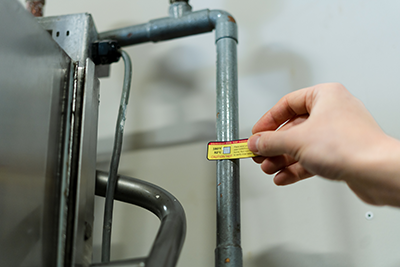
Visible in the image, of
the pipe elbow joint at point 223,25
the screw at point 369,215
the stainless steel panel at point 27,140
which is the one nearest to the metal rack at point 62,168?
the stainless steel panel at point 27,140

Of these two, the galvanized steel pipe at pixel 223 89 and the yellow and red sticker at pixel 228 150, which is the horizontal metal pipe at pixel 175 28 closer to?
the galvanized steel pipe at pixel 223 89

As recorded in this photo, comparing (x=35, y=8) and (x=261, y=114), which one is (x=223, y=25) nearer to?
(x=261, y=114)

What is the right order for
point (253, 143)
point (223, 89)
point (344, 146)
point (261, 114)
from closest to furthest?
point (344, 146) < point (253, 143) < point (223, 89) < point (261, 114)

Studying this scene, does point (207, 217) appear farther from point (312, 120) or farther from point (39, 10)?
point (39, 10)

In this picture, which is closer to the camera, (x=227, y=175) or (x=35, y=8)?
(x=227, y=175)

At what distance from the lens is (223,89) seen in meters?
0.61

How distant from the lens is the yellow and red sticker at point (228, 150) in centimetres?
52

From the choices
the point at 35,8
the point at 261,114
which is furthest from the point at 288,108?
the point at 35,8

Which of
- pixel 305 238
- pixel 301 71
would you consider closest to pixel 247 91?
pixel 301 71

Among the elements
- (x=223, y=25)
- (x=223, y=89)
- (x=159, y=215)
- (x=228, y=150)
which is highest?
(x=223, y=25)

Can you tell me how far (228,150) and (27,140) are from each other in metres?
0.30

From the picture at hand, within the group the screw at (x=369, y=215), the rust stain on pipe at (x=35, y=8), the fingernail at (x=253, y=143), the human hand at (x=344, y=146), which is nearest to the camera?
the human hand at (x=344, y=146)

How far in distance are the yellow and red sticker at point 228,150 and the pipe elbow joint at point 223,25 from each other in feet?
0.82

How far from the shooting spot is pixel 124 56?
0.66 metres
